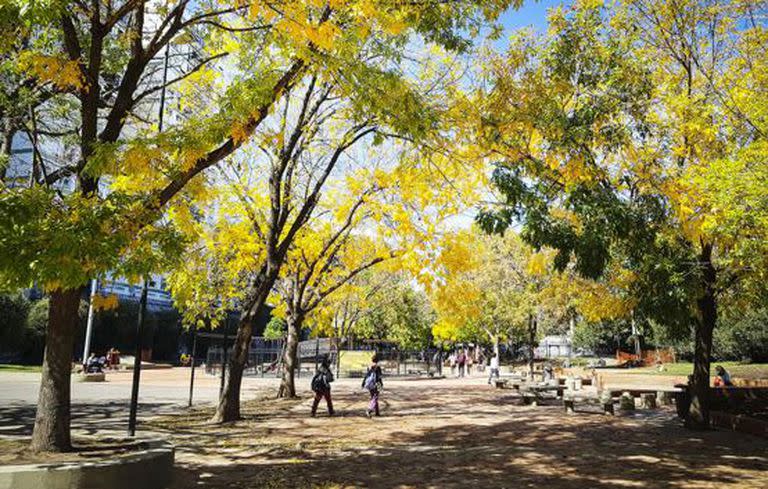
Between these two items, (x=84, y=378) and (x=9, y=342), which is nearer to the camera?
(x=84, y=378)

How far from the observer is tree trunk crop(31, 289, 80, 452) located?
689 centimetres

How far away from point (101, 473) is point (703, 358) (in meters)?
11.6

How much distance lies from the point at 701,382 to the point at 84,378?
22869 mm

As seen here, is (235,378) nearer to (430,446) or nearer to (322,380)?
(322,380)

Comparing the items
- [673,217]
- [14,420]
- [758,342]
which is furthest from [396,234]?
[758,342]

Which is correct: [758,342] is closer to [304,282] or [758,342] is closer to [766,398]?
[766,398]

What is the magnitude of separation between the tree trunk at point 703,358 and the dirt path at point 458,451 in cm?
41

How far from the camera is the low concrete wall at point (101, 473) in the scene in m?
5.48

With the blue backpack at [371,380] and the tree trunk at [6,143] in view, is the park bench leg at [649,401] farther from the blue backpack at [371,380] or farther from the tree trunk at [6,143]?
the tree trunk at [6,143]

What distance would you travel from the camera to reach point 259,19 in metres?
8.44

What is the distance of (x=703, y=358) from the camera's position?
38.7 feet

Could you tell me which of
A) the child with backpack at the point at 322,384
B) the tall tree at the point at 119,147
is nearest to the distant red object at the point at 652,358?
the child with backpack at the point at 322,384

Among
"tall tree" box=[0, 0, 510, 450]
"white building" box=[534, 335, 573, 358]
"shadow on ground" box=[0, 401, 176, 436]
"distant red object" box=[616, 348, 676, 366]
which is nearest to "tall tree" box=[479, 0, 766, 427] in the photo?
"tall tree" box=[0, 0, 510, 450]

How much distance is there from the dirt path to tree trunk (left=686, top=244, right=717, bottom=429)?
16.2 inches
